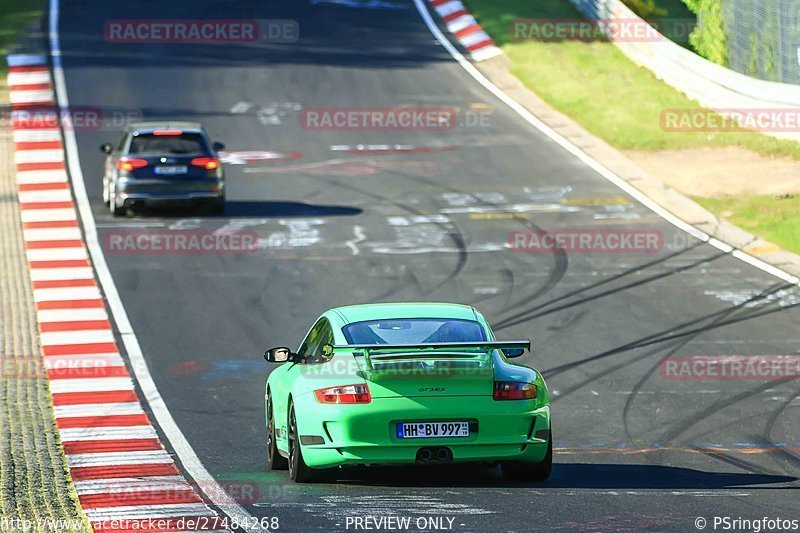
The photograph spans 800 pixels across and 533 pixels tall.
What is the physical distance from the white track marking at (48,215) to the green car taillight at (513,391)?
16.2 metres

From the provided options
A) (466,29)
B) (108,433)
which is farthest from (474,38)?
(108,433)

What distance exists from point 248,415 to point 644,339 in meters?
5.87

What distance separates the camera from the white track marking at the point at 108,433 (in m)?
13.9

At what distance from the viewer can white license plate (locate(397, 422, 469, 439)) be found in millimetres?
10680

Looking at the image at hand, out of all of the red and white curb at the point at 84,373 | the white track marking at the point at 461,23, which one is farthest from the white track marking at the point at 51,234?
the white track marking at the point at 461,23

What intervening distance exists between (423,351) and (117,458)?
3484mm

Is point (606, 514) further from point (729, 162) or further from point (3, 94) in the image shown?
point (3, 94)

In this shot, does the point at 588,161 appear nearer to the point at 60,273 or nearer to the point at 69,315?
the point at 60,273

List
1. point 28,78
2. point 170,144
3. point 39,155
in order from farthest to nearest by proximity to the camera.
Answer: point 28,78 < point 39,155 < point 170,144

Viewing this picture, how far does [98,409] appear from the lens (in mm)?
15508

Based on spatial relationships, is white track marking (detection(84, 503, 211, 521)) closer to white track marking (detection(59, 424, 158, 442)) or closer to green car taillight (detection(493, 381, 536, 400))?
green car taillight (detection(493, 381, 536, 400))

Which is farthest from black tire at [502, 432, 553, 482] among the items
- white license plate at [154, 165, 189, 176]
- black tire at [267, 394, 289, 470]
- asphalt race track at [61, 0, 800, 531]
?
white license plate at [154, 165, 189, 176]

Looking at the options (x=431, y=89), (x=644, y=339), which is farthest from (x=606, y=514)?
(x=431, y=89)

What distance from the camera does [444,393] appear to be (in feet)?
35.2
